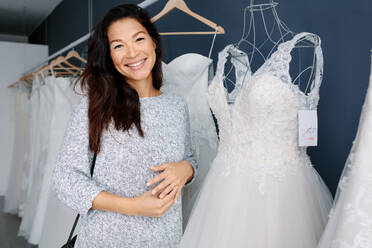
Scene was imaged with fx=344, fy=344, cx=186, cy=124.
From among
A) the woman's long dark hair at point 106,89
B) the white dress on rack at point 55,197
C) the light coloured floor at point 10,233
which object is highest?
the woman's long dark hair at point 106,89

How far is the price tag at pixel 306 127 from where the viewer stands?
42.3 inches

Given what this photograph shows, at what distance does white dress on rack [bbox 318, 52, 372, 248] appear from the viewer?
0.66m

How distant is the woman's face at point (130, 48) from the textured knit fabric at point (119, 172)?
0.12 metres

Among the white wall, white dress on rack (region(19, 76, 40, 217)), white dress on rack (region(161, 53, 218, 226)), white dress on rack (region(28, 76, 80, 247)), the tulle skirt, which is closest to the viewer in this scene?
the tulle skirt

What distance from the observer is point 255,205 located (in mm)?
1078

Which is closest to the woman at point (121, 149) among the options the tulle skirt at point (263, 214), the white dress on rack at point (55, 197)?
the tulle skirt at point (263, 214)

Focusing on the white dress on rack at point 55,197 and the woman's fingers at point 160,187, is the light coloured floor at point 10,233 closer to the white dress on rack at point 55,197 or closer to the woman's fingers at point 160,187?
the white dress on rack at point 55,197

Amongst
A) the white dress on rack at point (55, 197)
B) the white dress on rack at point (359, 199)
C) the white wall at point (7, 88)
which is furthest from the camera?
the white wall at point (7, 88)

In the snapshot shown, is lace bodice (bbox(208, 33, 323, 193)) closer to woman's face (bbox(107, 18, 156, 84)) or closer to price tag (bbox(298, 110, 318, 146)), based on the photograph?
price tag (bbox(298, 110, 318, 146))

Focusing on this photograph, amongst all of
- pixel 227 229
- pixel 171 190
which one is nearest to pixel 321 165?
pixel 227 229

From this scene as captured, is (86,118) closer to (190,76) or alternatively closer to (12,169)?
(190,76)

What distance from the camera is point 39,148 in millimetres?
3277

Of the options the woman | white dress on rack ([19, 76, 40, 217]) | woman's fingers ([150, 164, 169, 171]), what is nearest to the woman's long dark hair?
the woman

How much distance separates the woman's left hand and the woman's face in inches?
12.7
